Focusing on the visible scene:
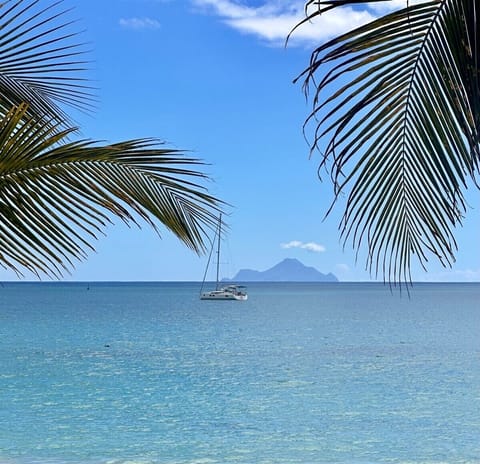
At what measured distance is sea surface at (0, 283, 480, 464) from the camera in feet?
55.3

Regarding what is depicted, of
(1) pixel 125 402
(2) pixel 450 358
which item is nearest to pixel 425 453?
(1) pixel 125 402

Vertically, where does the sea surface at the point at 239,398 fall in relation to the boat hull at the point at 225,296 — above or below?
below

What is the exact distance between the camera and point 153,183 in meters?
2.79

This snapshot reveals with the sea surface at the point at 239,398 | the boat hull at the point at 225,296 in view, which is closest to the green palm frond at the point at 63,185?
the sea surface at the point at 239,398

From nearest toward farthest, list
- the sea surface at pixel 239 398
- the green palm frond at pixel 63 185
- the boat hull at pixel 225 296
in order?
the green palm frond at pixel 63 185 → the sea surface at pixel 239 398 → the boat hull at pixel 225 296

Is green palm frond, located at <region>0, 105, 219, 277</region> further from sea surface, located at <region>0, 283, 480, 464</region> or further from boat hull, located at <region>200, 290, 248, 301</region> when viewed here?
boat hull, located at <region>200, 290, 248, 301</region>

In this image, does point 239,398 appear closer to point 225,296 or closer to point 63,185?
point 63,185

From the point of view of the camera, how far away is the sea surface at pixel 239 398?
1684 centimetres

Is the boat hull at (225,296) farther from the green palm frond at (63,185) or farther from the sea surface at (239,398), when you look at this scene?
the green palm frond at (63,185)

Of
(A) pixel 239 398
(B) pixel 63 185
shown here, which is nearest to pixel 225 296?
(A) pixel 239 398

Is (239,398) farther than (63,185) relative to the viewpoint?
Yes

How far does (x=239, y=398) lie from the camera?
77.4ft

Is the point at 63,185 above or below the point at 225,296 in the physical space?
below

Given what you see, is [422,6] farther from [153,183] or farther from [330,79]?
[153,183]
